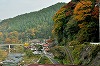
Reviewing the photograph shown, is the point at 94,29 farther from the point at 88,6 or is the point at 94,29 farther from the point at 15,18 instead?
the point at 15,18

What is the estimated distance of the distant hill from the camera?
127 m

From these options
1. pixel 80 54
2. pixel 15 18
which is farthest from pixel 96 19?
pixel 15 18

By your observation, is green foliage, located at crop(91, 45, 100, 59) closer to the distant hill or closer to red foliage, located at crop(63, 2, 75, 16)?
red foliage, located at crop(63, 2, 75, 16)

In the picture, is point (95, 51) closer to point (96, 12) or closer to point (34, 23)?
point (96, 12)

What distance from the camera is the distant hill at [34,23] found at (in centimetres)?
12681

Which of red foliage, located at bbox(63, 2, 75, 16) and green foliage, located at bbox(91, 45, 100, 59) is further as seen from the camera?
red foliage, located at bbox(63, 2, 75, 16)

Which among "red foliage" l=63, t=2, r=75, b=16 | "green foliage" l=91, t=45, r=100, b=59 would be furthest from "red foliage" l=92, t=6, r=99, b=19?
"red foliage" l=63, t=2, r=75, b=16

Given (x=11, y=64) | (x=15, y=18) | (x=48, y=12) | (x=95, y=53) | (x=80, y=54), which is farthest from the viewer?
(x=15, y=18)

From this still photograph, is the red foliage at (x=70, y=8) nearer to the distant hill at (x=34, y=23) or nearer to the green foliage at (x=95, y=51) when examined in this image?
the green foliage at (x=95, y=51)

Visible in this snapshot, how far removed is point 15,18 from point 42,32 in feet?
160

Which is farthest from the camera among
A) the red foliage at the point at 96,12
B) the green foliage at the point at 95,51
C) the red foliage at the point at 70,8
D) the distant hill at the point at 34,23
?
the distant hill at the point at 34,23

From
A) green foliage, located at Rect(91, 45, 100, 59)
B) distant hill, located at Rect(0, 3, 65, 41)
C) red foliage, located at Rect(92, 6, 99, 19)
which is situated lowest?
distant hill, located at Rect(0, 3, 65, 41)

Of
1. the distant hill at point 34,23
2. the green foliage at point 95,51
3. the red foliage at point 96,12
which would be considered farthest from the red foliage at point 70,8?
the distant hill at point 34,23

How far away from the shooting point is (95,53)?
23.6 metres
